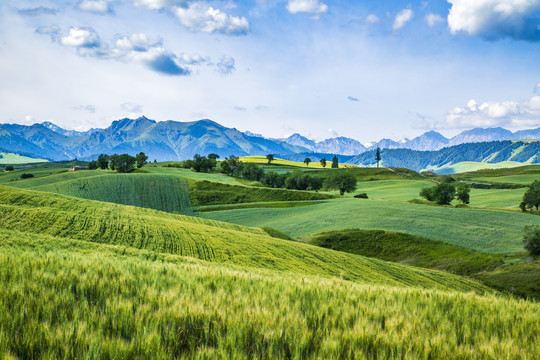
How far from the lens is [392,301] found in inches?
196

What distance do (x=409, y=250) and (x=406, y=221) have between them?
1281 cm

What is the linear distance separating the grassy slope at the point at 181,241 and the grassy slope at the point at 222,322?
1614 centimetres

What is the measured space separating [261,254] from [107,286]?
21.3m

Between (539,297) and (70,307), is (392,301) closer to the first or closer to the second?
(70,307)

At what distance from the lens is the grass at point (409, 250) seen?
4912 centimetres

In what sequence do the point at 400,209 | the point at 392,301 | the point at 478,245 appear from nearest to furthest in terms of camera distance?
1. the point at 392,301
2. the point at 478,245
3. the point at 400,209

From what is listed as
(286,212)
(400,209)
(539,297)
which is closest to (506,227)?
(400,209)

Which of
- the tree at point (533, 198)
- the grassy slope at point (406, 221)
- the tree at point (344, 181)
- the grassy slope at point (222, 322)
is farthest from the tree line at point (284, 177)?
the grassy slope at point (222, 322)

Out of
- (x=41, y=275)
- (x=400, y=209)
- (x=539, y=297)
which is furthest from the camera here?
(x=400, y=209)

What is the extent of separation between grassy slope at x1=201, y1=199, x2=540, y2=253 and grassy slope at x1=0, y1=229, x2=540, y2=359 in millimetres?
60573

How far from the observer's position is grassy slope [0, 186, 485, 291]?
69.2 ft

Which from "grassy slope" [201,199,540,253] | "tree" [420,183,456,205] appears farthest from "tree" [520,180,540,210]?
"tree" [420,183,456,205]

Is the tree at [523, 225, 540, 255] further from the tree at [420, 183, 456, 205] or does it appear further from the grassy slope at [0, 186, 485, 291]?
the tree at [420, 183, 456, 205]

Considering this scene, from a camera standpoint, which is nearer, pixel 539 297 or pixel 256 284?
pixel 256 284
